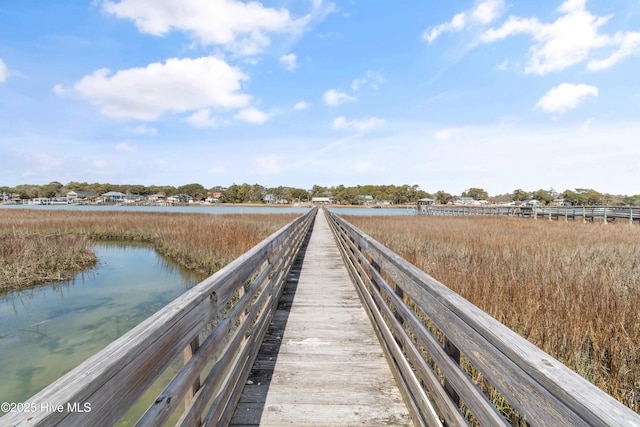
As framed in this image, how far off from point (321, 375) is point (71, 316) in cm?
694

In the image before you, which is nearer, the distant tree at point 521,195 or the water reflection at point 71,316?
the water reflection at point 71,316

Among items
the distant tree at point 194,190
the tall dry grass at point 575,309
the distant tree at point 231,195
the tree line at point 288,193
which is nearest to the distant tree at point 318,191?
the tree line at point 288,193

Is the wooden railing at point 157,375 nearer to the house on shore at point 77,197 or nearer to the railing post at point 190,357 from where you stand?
the railing post at point 190,357

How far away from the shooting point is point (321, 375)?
2.90 metres

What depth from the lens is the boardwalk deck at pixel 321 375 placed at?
2352 mm

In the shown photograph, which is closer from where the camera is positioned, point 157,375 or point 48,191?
point 157,375

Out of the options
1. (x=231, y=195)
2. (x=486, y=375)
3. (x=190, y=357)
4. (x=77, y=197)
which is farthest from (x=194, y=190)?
(x=486, y=375)

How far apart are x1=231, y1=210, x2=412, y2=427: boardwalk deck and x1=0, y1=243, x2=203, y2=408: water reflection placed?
12.5 feet

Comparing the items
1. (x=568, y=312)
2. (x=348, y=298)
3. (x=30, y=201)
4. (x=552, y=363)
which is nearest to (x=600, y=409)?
(x=552, y=363)

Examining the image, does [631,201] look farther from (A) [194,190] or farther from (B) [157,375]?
(A) [194,190]

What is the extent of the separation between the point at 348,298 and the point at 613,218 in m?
31.0

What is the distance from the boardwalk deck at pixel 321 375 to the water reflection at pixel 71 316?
12.5 ft

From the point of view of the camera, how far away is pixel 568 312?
3686 mm

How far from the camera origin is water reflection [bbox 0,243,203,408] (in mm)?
4770
